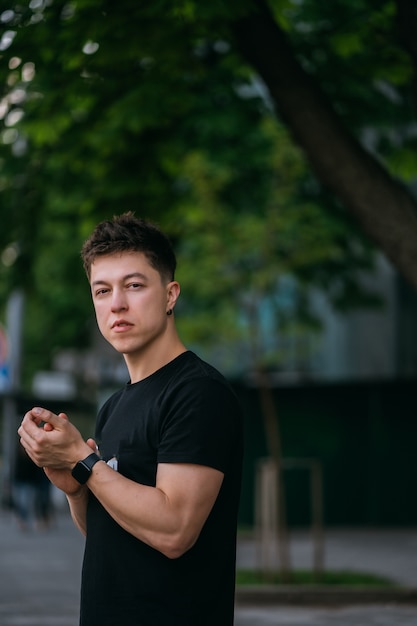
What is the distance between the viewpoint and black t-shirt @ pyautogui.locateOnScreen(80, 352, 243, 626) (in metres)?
2.99

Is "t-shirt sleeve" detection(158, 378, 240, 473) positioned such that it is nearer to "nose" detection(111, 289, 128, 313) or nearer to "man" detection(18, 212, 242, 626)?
"man" detection(18, 212, 242, 626)

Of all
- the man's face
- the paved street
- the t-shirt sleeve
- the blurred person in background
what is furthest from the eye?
the blurred person in background

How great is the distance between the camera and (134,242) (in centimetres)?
317

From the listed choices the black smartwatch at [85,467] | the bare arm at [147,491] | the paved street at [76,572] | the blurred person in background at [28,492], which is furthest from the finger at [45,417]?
the blurred person in background at [28,492]

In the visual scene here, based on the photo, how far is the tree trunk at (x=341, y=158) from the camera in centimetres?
862

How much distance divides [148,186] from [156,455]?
29.6 feet

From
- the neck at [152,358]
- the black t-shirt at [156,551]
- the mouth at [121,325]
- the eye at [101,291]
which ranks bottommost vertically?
the black t-shirt at [156,551]

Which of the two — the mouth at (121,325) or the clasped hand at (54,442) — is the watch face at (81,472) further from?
the mouth at (121,325)

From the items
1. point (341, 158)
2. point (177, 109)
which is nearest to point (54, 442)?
point (341, 158)

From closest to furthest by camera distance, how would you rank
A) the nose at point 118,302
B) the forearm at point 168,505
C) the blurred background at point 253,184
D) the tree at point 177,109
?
the forearm at point 168,505 → the nose at point 118,302 → the tree at point 177,109 → the blurred background at point 253,184

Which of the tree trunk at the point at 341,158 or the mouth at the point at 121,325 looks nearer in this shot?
the mouth at the point at 121,325

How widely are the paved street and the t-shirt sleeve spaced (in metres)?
8.10

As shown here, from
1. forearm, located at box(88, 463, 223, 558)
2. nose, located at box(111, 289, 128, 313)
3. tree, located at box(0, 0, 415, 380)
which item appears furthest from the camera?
tree, located at box(0, 0, 415, 380)

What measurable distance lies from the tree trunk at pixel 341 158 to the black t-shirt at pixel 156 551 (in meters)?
5.66
